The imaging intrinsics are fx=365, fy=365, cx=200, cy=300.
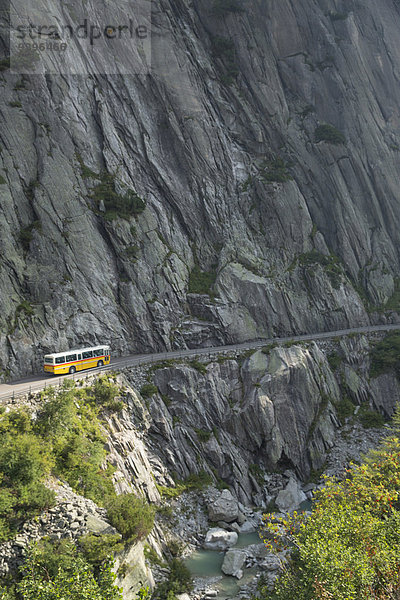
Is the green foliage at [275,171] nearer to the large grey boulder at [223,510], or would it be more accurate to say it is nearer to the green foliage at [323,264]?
the green foliage at [323,264]

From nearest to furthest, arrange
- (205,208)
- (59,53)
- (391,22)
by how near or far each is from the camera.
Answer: (59,53)
(205,208)
(391,22)

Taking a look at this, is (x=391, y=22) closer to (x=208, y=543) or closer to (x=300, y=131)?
(x=300, y=131)

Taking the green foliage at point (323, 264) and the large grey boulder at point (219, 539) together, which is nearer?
the large grey boulder at point (219, 539)

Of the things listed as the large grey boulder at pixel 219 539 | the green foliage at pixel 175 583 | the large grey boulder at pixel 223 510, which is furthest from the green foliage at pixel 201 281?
the green foliage at pixel 175 583

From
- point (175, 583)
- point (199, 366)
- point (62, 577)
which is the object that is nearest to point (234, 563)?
point (175, 583)

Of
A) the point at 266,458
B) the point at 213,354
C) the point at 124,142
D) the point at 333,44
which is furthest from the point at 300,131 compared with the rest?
the point at 266,458

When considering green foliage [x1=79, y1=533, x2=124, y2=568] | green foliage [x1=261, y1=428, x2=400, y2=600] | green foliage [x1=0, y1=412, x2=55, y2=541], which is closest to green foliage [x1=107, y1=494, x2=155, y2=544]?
green foliage [x1=79, y1=533, x2=124, y2=568]

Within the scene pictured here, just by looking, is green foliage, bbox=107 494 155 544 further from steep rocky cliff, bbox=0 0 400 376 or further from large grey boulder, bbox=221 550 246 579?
steep rocky cliff, bbox=0 0 400 376
